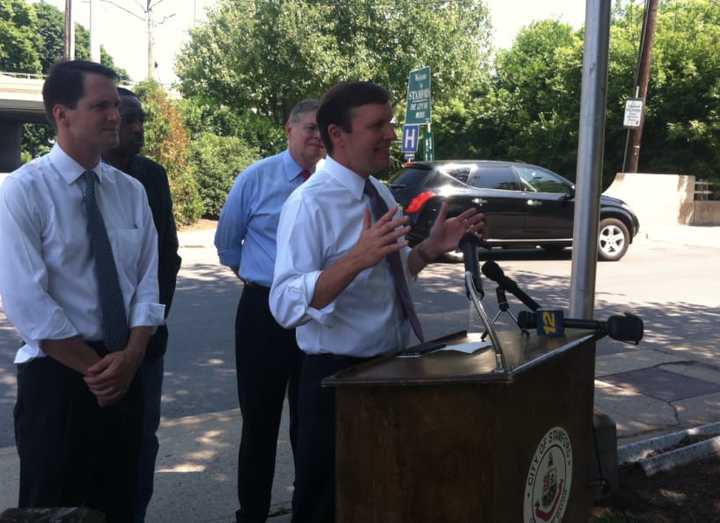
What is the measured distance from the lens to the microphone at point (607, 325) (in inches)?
101

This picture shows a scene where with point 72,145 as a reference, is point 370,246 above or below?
below

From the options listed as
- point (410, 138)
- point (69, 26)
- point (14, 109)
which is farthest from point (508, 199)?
point (14, 109)

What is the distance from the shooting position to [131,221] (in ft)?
8.70

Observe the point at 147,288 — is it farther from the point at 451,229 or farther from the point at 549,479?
the point at 549,479

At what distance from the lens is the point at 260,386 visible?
3.52 meters

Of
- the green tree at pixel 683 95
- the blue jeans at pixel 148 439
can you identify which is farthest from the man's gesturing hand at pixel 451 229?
the green tree at pixel 683 95

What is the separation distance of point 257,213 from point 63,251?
4.49 feet

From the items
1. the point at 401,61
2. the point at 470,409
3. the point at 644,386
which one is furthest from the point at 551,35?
the point at 470,409

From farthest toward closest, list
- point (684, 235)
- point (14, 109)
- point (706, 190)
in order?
1. point (14, 109)
2. point (706, 190)
3. point (684, 235)

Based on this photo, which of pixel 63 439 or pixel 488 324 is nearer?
pixel 488 324

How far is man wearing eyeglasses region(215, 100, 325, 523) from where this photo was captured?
3.52m

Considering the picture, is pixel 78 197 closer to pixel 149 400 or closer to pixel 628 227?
pixel 149 400

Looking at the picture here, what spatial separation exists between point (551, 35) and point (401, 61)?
767cm

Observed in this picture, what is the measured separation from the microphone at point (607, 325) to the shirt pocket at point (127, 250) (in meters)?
1.24
